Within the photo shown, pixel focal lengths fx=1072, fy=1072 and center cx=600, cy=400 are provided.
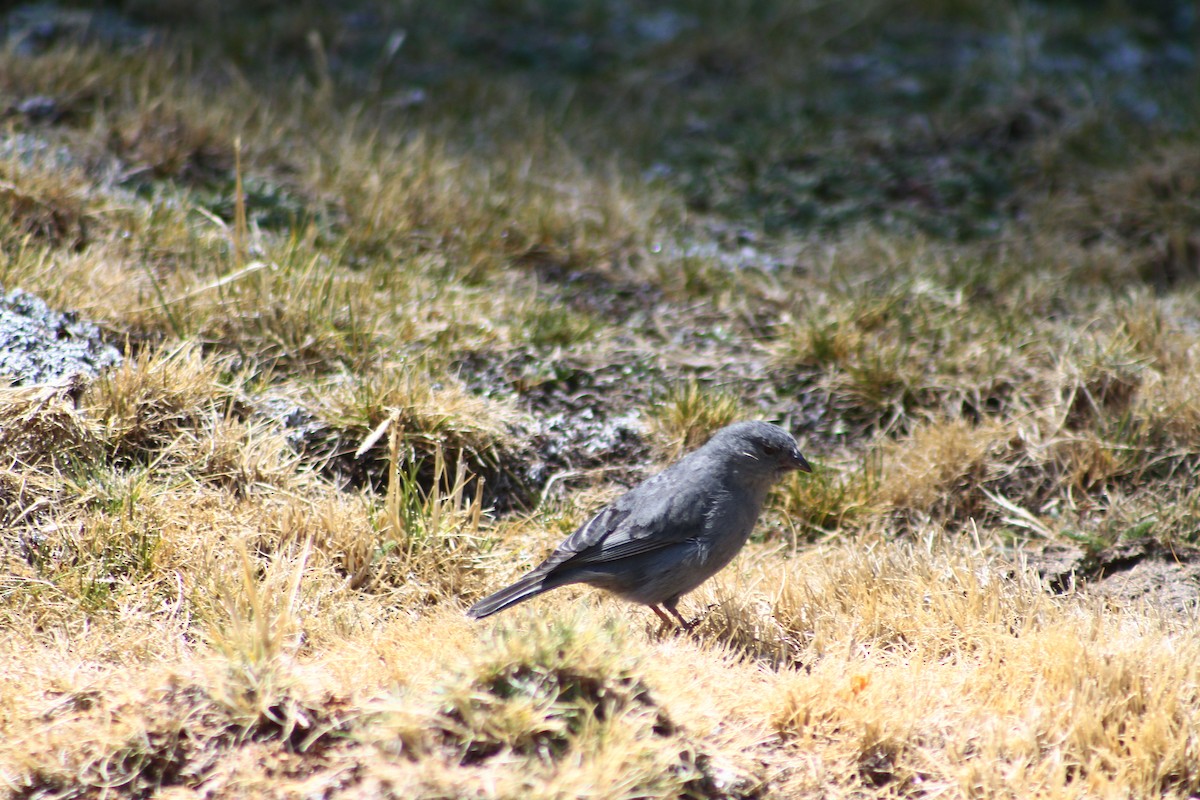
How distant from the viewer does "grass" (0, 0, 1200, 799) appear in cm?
285

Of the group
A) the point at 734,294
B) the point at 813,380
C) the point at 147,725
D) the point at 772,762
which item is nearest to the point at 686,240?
the point at 734,294

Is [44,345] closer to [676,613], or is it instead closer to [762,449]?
[676,613]

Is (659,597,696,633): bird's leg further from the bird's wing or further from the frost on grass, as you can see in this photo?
the frost on grass

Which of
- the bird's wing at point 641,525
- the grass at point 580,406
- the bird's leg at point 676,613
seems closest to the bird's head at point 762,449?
the bird's wing at point 641,525

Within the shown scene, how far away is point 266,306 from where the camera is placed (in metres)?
4.54

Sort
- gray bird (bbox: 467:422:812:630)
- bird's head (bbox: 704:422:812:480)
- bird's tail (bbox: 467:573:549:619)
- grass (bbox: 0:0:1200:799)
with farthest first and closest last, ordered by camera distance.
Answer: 1. bird's head (bbox: 704:422:812:480)
2. gray bird (bbox: 467:422:812:630)
3. bird's tail (bbox: 467:573:549:619)
4. grass (bbox: 0:0:1200:799)

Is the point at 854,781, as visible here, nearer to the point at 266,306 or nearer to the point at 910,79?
the point at 266,306

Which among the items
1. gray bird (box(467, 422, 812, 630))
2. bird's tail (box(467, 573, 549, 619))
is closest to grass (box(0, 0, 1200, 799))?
bird's tail (box(467, 573, 549, 619))

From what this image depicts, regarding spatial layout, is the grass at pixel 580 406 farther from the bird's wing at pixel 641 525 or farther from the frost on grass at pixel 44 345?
the bird's wing at pixel 641 525

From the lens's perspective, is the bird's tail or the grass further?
the bird's tail

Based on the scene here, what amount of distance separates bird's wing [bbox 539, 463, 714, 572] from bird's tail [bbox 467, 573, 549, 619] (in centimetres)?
5

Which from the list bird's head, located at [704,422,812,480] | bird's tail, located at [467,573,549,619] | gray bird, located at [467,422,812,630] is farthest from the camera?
bird's head, located at [704,422,812,480]

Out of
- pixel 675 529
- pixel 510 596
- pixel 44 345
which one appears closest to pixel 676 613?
pixel 675 529

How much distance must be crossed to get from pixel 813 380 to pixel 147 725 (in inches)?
126
